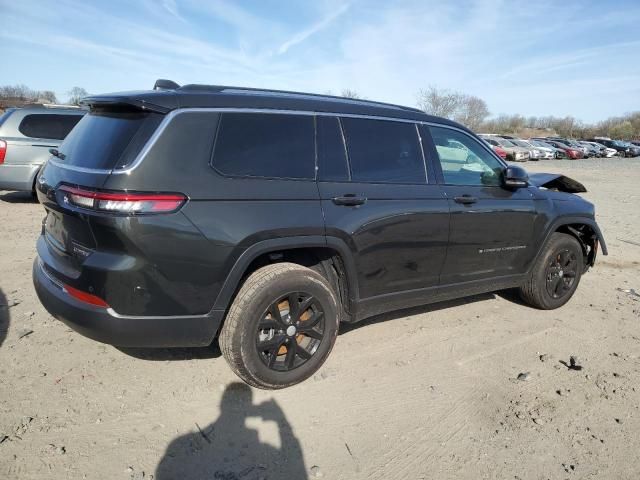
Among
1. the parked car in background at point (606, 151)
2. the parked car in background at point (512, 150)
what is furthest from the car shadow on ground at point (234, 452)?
the parked car in background at point (606, 151)

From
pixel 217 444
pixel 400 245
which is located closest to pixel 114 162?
pixel 217 444

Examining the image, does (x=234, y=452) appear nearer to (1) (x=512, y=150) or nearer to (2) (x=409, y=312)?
(2) (x=409, y=312)

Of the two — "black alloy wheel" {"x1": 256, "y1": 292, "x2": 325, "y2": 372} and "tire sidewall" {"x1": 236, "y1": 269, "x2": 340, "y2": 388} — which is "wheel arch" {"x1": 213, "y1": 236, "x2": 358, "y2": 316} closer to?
"tire sidewall" {"x1": 236, "y1": 269, "x2": 340, "y2": 388}

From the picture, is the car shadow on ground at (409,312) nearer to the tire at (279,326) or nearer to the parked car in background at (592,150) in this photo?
the tire at (279,326)

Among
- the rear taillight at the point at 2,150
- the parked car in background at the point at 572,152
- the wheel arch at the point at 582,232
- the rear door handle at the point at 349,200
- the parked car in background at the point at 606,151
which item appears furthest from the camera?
the parked car in background at the point at 606,151

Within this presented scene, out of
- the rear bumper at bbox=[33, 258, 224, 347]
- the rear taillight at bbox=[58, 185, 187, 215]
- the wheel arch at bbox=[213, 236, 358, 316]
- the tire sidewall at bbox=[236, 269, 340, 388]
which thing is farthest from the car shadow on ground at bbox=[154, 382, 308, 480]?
the rear taillight at bbox=[58, 185, 187, 215]

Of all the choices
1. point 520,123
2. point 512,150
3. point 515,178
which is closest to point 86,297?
point 515,178

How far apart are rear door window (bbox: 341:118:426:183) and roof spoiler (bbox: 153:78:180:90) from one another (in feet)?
3.82

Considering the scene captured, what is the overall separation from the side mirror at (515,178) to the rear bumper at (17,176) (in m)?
8.08

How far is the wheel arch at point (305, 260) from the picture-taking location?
2783mm

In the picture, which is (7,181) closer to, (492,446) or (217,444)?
(217,444)

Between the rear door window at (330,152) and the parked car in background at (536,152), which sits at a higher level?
the rear door window at (330,152)

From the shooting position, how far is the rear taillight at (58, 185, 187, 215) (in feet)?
8.10

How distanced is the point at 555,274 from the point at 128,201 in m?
4.06
